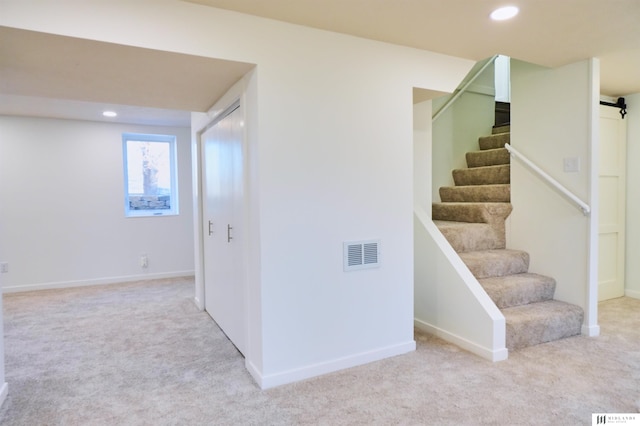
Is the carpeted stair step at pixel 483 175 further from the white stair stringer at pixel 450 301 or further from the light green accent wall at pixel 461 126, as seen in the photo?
the white stair stringer at pixel 450 301

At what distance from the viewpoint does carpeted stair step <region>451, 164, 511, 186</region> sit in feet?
13.2

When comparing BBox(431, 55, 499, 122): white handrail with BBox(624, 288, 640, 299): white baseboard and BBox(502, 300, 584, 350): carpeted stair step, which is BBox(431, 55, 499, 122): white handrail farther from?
BBox(624, 288, 640, 299): white baseboard

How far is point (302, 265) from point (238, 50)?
1.36 m

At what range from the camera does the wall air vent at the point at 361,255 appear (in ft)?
8.54

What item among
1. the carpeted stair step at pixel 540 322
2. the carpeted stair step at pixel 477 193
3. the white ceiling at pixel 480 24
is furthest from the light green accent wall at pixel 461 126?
the carpeted stair step at pixel 540 322

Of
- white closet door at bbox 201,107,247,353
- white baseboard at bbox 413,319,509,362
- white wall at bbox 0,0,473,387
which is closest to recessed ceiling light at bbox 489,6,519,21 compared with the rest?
white wall at bbox 0,0,473,387

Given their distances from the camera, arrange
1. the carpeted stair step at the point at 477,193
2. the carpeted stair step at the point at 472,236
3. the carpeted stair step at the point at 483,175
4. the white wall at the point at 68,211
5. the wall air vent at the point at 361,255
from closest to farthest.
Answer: the wall air vent at the point at 361,255, the carpeted stair step at the point at 472,236, the carpeted stair step at the point at 477,193, the carpeted stair step at the point at 483,175, the white wall at the point at 68,211

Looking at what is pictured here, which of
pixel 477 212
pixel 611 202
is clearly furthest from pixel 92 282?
pixel 611 202

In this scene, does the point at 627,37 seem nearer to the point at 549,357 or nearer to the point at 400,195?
the point at 400,195

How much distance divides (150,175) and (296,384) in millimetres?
4439

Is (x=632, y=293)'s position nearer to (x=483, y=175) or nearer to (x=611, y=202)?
(x=611, y=202)

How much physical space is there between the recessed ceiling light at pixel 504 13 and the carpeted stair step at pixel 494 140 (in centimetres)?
225

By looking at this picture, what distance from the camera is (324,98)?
2488 millimetres

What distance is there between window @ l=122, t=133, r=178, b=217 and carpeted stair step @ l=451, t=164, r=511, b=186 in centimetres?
409
